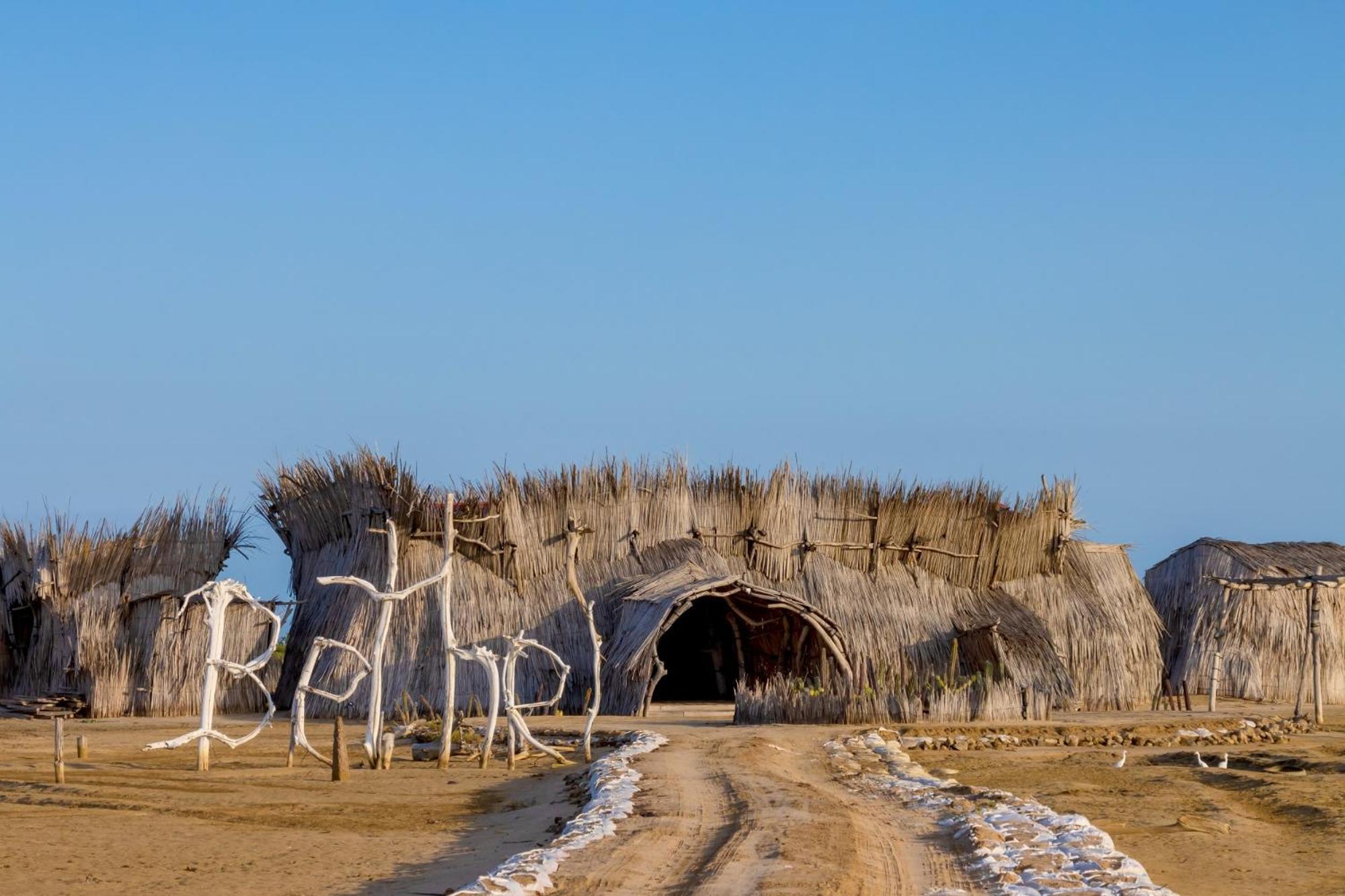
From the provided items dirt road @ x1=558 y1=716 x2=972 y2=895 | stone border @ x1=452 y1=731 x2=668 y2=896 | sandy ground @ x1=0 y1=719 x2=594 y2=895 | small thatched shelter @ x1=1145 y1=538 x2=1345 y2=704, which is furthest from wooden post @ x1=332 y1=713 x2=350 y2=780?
small thatched shelter @ x1=1145 y1=538 x2=1345 y2=704

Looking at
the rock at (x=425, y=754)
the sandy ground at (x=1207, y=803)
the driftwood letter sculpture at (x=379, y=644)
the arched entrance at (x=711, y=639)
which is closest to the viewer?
the sandy ground at (x=1207, y=803)

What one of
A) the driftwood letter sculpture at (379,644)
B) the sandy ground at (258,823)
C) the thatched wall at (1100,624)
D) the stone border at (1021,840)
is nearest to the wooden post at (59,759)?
the sandy ground at (258,823)

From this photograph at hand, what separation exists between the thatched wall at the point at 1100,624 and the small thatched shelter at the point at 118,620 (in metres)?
11.3

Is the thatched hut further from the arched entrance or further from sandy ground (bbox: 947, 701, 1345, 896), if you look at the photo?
sandy ground (bbox: 947, 701, 1345, 896)

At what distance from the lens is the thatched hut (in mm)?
18891

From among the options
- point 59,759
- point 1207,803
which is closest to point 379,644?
point 59,759

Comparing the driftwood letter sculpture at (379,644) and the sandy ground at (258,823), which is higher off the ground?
the driftwood letter sculpture at (379,644)

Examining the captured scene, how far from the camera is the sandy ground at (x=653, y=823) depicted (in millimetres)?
7570

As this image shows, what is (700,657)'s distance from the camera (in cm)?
2517

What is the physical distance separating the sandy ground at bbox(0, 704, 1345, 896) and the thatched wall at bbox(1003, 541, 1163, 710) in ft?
20.8

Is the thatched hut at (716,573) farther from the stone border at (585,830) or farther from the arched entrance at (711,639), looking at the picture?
Result: the stone border at (585,830)

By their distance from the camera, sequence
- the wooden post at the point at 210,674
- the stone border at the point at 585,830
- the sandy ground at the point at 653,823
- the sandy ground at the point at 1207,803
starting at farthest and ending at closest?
the wooden post at the point at 210,674 < the sandy ground at the point at 1207,803 < the sandy ground at the point at 653,823 < the stone border at the point at 585,830

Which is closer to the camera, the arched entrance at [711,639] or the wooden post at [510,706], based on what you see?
the wooden post at [510,706]

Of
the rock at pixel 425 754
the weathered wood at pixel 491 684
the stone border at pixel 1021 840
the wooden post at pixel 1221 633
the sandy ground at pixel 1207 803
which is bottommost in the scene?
the rock at pixel 425 754
